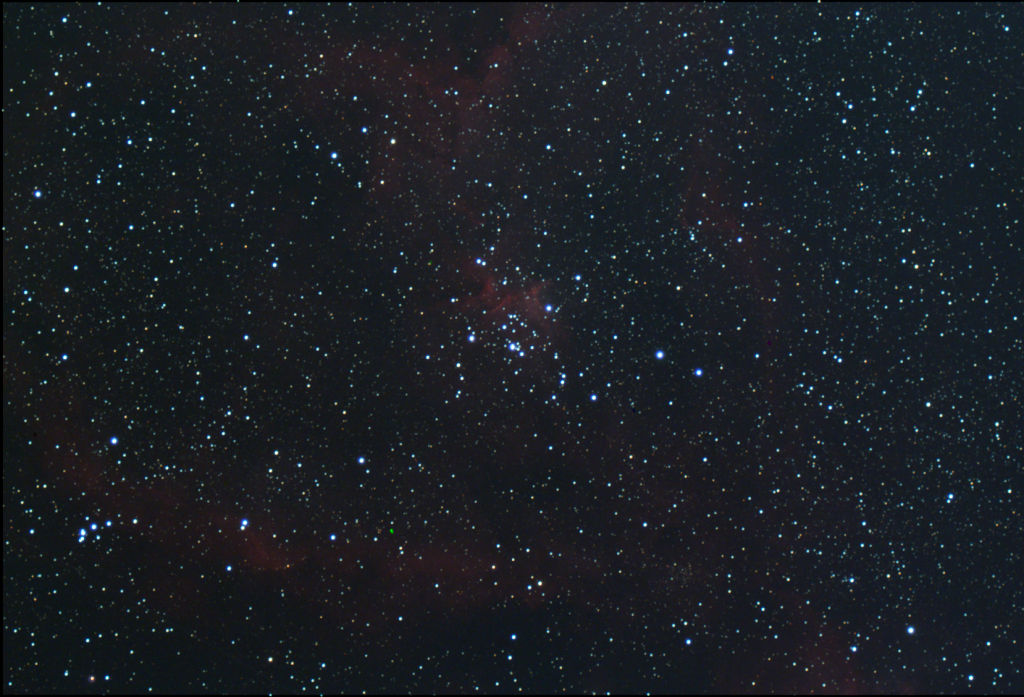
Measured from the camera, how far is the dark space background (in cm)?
124

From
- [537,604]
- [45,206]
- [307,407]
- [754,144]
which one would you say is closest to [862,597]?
[537,604]

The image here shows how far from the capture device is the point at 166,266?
1.25 meters

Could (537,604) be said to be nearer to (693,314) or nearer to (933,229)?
(693,314)

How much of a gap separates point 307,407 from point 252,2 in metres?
0.96

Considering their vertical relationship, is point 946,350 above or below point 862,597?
above

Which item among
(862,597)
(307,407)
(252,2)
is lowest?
(862,597)

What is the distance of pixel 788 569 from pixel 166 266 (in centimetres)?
166

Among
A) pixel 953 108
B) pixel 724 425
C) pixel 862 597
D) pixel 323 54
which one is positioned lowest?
pixel 862 597

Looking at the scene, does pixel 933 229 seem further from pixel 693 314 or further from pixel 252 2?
pixel 252 2

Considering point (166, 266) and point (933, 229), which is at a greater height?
point (166, 266)

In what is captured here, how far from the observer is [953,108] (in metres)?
1.26

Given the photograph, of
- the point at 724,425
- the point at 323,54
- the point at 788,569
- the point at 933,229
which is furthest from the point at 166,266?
the point at 933,229

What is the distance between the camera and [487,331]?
4.16 ft

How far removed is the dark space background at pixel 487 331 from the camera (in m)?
1.24
